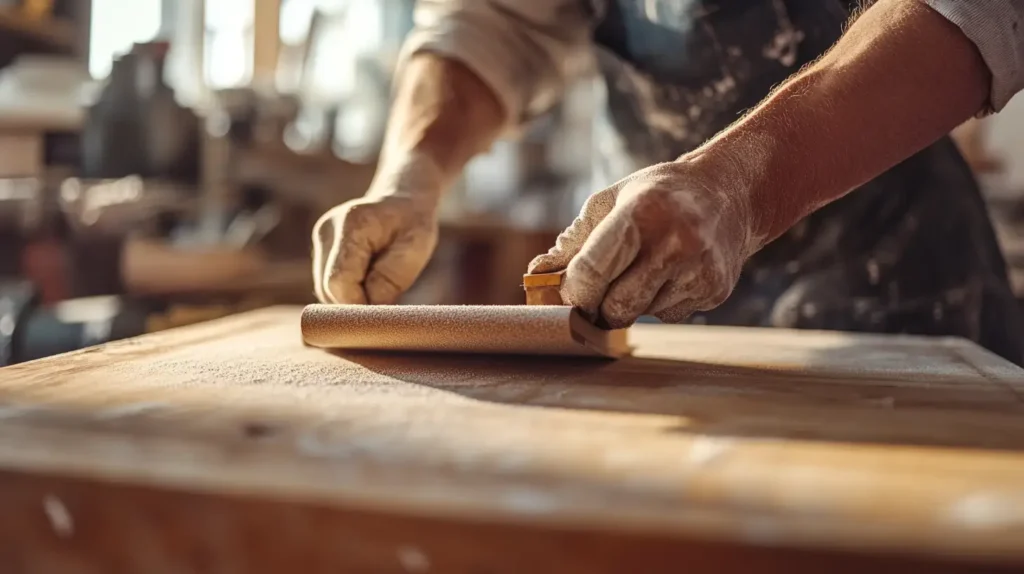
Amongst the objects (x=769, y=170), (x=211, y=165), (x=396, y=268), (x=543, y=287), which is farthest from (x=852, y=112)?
(x=211, y=165)

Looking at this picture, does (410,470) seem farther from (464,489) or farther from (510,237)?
(510,237)

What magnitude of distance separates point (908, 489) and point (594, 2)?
1174 millimetres

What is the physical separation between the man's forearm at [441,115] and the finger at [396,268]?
7.1 inches

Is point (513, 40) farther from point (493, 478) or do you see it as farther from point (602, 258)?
point (493, 478)

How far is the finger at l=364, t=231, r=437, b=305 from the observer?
1122 millimetres

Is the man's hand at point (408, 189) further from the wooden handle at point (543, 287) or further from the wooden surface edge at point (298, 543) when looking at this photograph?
the wooden surface edge at point (298, 543)

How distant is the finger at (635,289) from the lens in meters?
0.78

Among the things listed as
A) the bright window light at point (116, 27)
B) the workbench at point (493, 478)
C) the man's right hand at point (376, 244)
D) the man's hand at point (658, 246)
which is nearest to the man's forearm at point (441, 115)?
the man's right hand at point (376, 244)

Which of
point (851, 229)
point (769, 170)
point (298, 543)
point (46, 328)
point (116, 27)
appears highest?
point (116, 27)

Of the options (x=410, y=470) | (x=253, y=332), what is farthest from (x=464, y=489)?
(x=253, y=332)

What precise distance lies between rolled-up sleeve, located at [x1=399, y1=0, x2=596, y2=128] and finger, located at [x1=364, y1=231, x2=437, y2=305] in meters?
0.40

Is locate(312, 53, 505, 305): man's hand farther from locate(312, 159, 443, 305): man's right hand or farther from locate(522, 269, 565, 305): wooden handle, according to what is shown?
locate(522, 269, 565, 305): wooden handle

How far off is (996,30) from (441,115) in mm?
783

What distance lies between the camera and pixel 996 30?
34.4 inches
